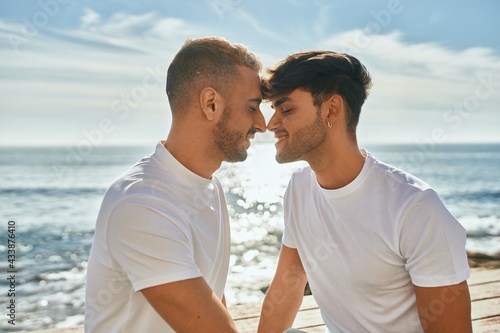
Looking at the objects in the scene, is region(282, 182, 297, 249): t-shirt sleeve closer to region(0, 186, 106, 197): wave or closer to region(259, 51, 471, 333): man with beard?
region(259, 51, 471, 333): man with beard

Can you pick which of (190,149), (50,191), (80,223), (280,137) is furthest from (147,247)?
(50,191)

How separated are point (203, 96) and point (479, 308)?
2.03m

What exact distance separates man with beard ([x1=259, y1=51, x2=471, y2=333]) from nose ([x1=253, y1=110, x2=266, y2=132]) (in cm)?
11

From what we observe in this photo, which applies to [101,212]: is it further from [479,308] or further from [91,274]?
[479,308]

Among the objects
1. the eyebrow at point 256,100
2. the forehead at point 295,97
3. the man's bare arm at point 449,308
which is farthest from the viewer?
the forehead at point 295,97

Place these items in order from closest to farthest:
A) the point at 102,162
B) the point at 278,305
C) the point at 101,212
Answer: the point at 101,212 → the point at 278,305 → the point at 102,162

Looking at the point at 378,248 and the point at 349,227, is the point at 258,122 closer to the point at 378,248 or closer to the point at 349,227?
the point at 349,227

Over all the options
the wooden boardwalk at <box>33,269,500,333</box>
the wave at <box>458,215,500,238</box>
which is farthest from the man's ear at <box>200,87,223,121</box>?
the wave at <box>458,215,500,238</box>

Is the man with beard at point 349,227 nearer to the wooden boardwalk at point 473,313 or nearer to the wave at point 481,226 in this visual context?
the wooden boardwalk at point 473,313

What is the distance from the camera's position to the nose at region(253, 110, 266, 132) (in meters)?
2.40

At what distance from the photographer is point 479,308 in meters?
3.05

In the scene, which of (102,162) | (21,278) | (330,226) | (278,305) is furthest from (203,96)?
(102,162)

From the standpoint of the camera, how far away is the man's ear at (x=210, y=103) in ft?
7.25

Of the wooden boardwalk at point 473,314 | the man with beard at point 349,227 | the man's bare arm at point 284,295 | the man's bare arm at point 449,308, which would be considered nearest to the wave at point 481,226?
the wooden boardwalk at point 473,314
